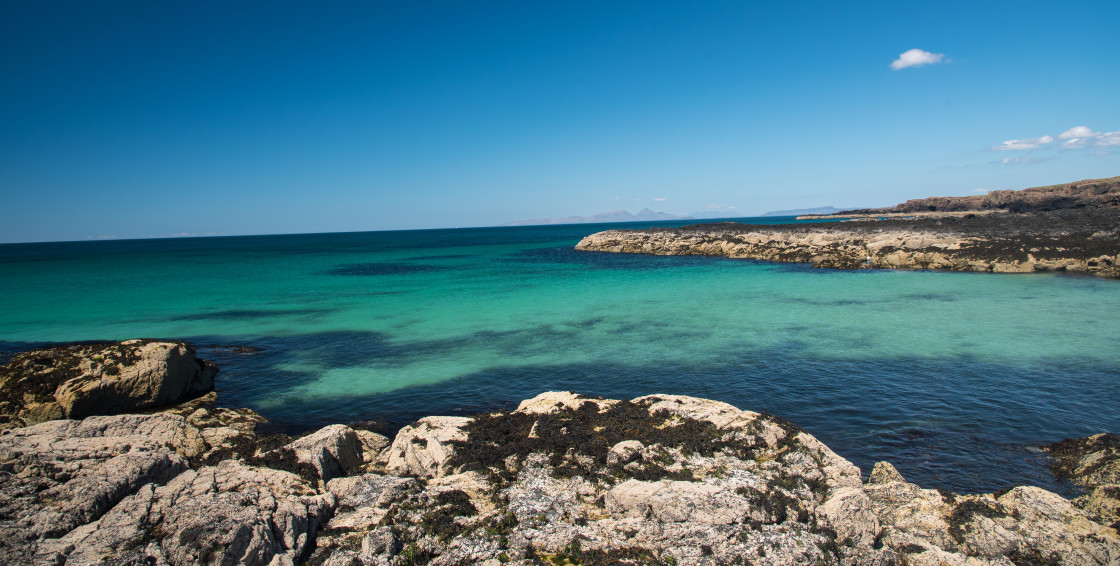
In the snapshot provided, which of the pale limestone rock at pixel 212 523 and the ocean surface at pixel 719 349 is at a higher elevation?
the pale limestone rock at pixel 212 523

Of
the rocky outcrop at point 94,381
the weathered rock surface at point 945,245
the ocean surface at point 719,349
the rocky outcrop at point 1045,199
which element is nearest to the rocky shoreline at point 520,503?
the ocean surface at point 719,349

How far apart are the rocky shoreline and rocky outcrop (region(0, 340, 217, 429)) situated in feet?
12.0

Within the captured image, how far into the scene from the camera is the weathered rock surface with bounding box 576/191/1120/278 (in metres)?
31.7

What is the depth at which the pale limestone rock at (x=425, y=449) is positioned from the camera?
7844 mm

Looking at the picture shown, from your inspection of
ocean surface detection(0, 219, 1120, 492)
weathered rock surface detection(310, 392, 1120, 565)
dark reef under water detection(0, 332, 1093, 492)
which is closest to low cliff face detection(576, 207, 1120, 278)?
ocean surface detection(0, 219, 1120, 492)

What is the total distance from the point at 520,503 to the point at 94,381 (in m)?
10.9

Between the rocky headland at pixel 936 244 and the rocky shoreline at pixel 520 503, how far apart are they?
31.5m

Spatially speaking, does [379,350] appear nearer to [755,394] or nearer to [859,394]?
[755,394]

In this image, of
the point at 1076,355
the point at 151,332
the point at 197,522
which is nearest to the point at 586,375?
the point at 197,522

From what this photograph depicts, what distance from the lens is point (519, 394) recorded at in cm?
1260

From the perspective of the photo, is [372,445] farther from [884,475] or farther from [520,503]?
[884,475]

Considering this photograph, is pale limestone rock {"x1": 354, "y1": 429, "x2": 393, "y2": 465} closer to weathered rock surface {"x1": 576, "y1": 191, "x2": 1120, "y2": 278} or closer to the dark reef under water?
the dark reef under water

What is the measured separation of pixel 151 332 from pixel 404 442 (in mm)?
18800

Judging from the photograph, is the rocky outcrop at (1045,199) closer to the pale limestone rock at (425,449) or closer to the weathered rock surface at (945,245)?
the weathered rock surface at (945,245)
